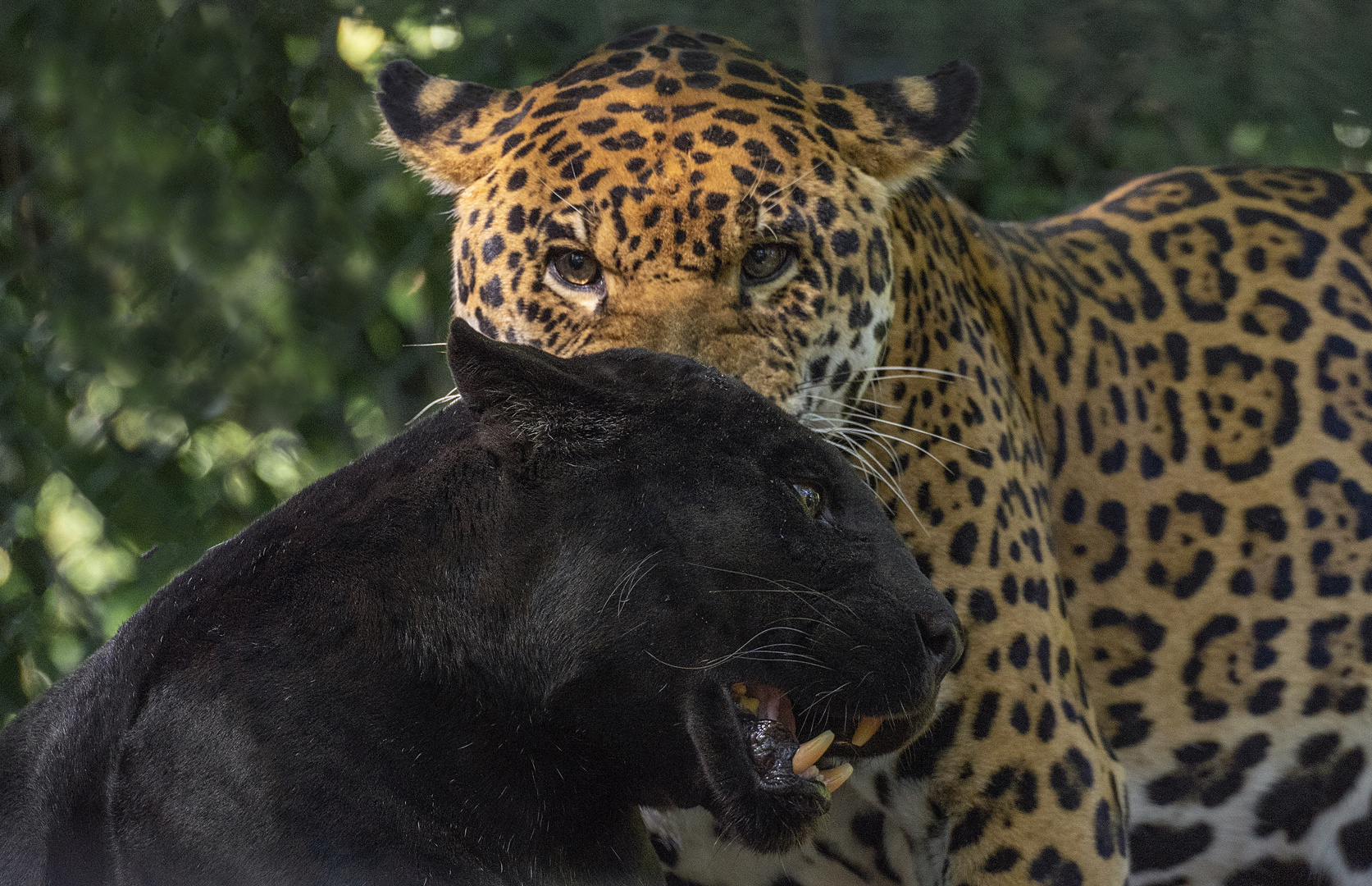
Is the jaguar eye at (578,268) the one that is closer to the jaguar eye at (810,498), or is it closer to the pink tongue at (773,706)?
the jaguar eye at (810,498)

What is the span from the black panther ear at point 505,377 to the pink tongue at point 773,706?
0.50 m

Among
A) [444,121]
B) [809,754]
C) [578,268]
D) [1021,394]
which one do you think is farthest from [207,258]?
[809,754]

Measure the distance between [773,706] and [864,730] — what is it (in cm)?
15

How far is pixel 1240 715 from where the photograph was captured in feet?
10.4

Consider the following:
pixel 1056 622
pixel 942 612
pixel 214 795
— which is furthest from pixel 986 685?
pixel 214 795

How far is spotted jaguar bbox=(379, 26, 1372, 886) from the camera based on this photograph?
2555 millimetres

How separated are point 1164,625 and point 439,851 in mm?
1773

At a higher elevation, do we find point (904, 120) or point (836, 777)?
point (904, 120)

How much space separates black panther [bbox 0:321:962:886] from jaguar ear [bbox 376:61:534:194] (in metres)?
0.84

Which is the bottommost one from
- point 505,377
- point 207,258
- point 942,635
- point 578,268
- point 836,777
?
point 207,258

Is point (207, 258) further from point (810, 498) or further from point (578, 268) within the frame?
point (810, 498)

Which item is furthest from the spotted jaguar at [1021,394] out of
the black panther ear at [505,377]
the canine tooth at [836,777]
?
the black panther ear at [505,377]

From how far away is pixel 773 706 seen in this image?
6.95ft

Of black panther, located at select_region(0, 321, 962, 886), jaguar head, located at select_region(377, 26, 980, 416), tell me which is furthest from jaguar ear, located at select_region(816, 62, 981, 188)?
black panther, located at select_region(0, 321, 962, 886)
